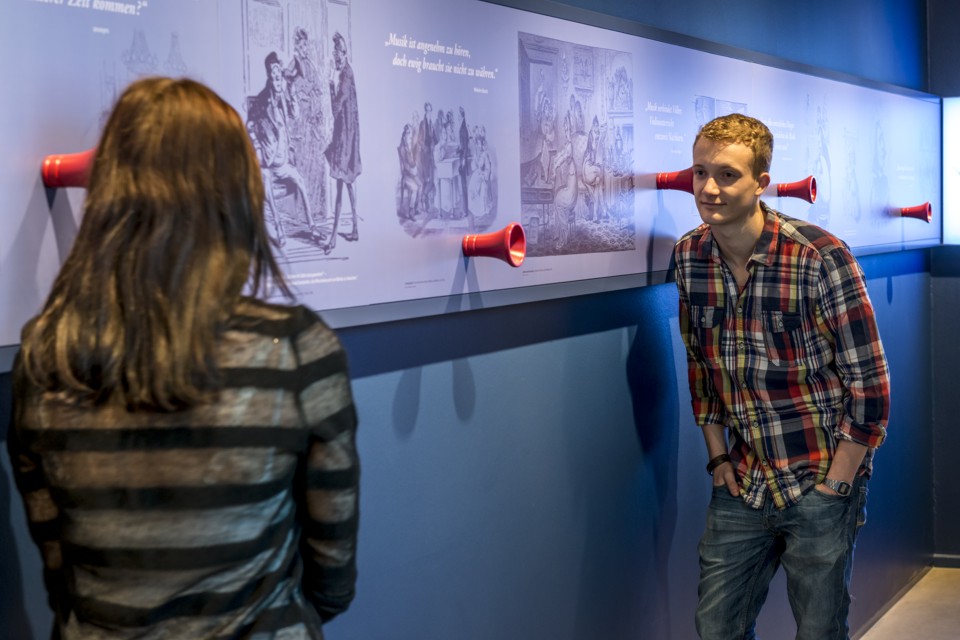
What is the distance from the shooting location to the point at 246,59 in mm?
1805

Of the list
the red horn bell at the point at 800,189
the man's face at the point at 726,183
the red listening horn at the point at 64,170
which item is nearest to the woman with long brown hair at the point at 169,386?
the red listening horn at the point at 64,170

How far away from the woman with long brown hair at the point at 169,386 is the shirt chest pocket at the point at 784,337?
1616mm

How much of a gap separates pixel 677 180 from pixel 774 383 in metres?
0.62

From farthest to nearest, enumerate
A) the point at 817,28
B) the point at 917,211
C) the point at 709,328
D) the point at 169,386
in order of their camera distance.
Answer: the point at 917,211 < the point at 817,28 < the point at 709,328 < the point at 169,386

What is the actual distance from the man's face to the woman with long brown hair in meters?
1.55

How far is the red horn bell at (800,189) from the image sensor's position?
3.33m

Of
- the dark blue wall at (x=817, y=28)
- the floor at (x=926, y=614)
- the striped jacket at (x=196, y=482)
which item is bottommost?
the floor at (x=926, y=614)

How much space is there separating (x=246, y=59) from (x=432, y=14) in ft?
1.64

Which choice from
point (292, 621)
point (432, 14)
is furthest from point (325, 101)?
point (292, 621)

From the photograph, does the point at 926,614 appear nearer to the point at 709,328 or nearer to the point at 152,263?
the point at 709,328

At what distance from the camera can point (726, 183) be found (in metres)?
2.62

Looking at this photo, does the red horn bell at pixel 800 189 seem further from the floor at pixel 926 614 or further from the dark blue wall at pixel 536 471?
the floor at pixel 926 614

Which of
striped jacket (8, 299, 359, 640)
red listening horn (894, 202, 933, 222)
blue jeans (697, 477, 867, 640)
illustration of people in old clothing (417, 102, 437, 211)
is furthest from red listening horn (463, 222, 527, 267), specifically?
red listening horn (894, 202, 933, 222)

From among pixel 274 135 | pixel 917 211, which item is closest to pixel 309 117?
pixel 274 135
